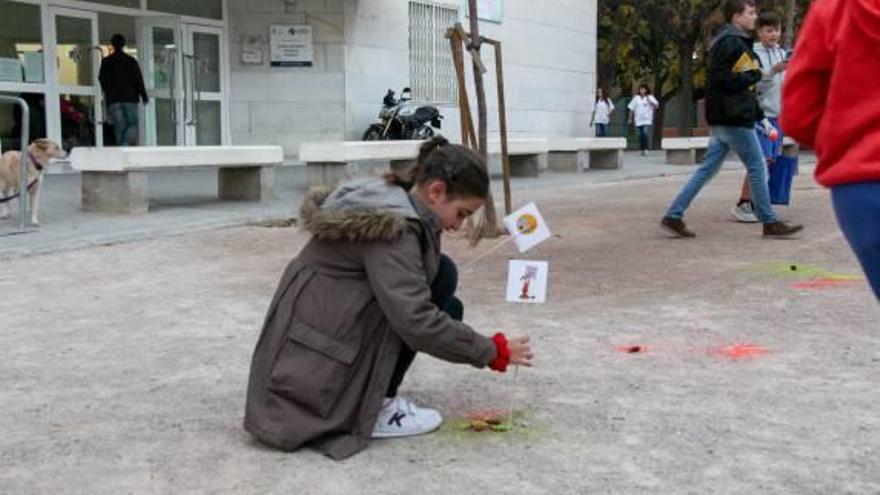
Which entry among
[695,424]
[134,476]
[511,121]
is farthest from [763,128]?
[511,121]

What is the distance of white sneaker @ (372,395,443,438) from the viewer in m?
3.29

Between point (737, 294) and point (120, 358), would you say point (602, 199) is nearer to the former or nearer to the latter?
point (737, 294)

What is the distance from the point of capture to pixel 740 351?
4363 mm

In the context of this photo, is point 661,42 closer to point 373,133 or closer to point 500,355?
point 373,133

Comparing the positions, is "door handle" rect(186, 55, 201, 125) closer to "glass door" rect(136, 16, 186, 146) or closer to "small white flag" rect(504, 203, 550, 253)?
"glass door" rect(136, 16, 186, 146)

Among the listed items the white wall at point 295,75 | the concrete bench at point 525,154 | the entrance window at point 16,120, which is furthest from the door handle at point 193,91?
the concrete bench at point 525,154

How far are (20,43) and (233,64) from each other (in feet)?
13.1

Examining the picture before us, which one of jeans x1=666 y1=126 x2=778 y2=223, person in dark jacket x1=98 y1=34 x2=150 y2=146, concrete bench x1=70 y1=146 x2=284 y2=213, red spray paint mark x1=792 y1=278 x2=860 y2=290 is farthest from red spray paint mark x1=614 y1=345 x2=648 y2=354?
person in dark jacket x1=98 y1=34 x2=150 y2=146

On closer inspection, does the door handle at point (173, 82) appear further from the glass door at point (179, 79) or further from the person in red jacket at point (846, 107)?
the person in red jacket at point (846, 107)

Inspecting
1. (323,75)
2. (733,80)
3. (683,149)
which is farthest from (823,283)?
(683,149)

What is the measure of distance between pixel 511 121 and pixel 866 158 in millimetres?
20180

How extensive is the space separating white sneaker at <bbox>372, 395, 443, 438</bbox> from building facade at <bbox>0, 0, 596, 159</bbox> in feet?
37.6

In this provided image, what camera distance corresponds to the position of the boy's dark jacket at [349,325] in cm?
299

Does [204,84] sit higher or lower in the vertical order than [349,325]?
higher
